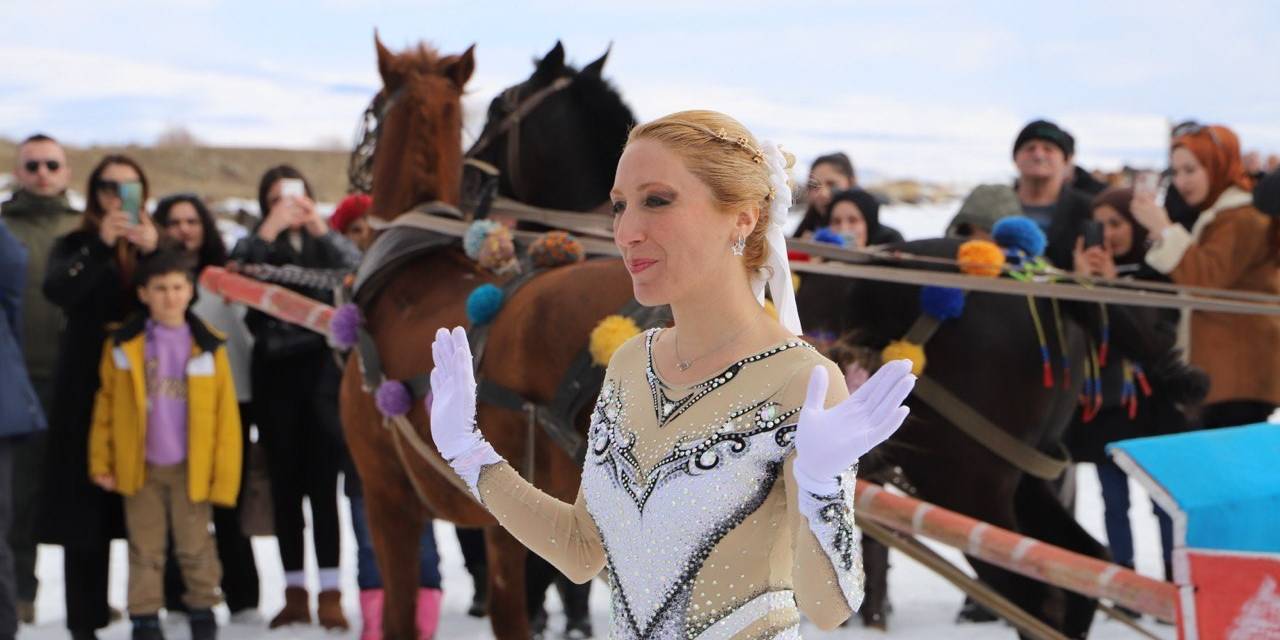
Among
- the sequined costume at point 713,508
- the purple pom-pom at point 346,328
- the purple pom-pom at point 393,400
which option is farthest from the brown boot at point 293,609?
the sequined costume at point 713,508

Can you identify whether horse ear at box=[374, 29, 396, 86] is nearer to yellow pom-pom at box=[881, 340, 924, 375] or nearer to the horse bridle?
the horse bridle

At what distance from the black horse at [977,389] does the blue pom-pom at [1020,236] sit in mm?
225

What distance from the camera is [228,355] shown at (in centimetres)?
585

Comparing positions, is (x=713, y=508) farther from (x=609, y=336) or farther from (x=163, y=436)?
(x=163, y=436)

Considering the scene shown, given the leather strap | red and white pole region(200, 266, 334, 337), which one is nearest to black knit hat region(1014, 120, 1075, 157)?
the leather strap

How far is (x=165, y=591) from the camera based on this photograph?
5930mm

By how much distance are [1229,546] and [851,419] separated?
1586 mm

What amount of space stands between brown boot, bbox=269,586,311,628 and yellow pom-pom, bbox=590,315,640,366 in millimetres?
2821

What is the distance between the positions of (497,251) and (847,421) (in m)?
2.66

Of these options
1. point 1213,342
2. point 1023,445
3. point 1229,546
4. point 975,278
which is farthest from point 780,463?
point 1213,342

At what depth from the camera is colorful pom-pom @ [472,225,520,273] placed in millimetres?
4152

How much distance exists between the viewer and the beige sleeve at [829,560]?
166cm

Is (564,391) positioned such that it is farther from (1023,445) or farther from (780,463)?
(780,463)

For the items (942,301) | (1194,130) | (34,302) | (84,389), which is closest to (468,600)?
(84,389)
